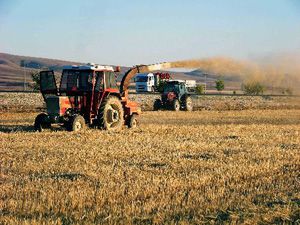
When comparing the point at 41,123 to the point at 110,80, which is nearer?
the point at 41,123

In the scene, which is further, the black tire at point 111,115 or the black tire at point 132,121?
the black tire at point 132,121

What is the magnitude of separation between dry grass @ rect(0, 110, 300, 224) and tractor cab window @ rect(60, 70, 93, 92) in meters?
2.99

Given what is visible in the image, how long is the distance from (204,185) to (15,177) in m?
3.21

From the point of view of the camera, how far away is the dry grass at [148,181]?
623 centimetres

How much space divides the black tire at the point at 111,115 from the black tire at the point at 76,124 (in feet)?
2.80

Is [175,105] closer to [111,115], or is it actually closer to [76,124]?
[111,115]

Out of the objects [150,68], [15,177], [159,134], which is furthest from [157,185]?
[150,68]

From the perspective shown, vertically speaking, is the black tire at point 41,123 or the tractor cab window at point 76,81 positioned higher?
the tractor cab window at point 76,81

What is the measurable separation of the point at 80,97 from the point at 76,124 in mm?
1161

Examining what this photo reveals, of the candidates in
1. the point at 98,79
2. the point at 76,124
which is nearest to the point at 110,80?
the point at 98,79

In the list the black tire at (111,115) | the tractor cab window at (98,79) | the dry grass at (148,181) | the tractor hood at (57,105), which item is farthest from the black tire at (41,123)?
the dry grass at (148,181)

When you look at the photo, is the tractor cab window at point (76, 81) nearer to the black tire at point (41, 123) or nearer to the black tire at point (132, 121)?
the black tire at point (41, 123)

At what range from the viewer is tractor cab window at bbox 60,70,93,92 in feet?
55.6

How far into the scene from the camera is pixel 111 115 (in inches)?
692
